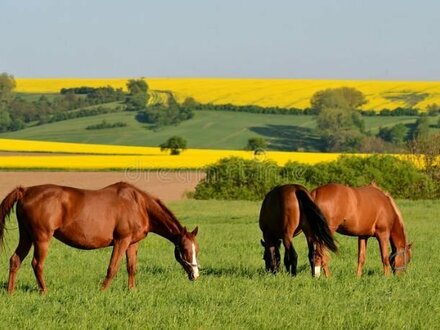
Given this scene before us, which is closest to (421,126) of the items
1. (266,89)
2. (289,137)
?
(289,137)

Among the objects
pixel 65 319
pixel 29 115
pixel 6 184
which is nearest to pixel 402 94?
pixel 29 115

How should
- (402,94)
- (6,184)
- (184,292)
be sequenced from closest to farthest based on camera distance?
(184,292) → (6,184) → (402,94)

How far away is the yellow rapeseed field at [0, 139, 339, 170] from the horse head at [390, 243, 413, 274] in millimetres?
38270

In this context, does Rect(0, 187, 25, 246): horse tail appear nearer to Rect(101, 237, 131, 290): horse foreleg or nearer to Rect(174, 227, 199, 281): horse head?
Rect(101, 237, 131, 290): horse foreleg

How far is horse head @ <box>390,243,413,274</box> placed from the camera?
15166 millimetres

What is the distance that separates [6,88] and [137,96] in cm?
1889

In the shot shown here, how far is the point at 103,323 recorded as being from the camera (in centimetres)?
919

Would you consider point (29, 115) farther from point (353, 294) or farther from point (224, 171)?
point (353, 294)

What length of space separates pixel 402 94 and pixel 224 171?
71.7 m

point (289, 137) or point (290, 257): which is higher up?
point (290, 257)

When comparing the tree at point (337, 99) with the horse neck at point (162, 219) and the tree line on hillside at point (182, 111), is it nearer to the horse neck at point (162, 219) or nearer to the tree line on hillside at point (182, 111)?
the tree line on hillside at point (182, 111)

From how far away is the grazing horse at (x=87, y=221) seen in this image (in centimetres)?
1191

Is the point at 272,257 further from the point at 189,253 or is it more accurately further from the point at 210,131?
the point at 210,131

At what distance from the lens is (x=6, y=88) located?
114 meters
